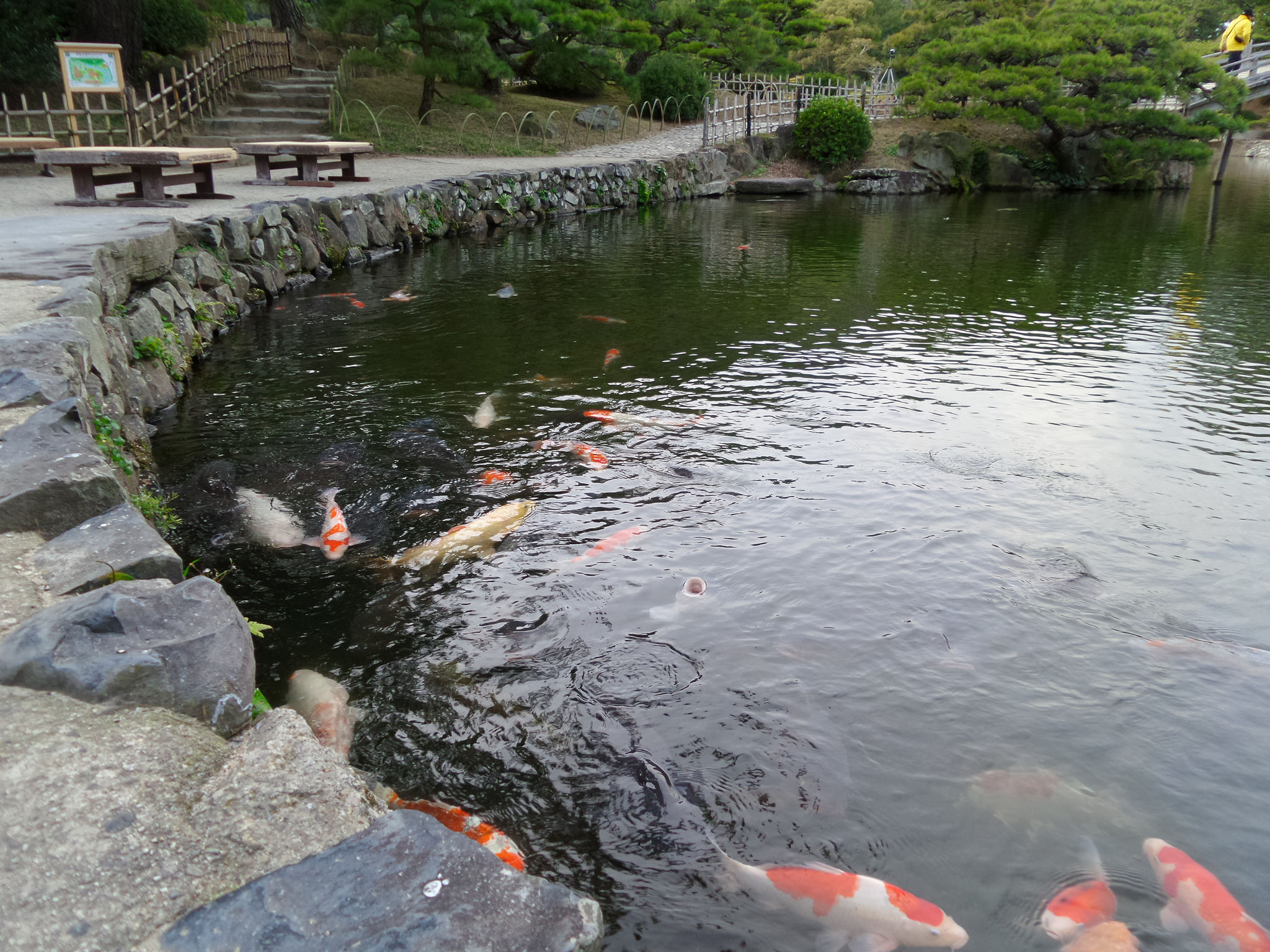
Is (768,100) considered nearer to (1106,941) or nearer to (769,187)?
(769,187)

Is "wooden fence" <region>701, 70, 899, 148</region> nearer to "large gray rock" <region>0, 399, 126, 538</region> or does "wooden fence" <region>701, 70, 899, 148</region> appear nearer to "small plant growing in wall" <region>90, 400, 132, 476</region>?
"small plant growing in wall" <region>90, 400, 132, 476</region>

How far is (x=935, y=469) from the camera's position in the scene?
5.95 m

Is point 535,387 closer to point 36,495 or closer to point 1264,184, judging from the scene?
point 36,495

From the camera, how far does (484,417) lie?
6754 millimetres

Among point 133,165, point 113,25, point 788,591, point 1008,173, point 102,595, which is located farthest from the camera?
point 1008,173

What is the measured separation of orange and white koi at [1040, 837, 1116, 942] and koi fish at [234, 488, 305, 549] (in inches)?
158

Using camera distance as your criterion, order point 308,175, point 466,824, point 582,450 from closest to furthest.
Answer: point 466,824 → point 582,450 → point 308,175

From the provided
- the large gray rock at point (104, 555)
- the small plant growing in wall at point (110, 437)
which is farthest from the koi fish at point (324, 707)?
the small plant growing in wall at point (110, 437)

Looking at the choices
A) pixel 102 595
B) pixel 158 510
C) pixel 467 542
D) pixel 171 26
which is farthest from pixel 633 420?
pixel 171 26

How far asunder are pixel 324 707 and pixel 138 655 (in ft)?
3.48

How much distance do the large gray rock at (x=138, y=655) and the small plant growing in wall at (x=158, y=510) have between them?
2.09 m

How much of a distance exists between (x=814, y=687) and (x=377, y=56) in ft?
63.7

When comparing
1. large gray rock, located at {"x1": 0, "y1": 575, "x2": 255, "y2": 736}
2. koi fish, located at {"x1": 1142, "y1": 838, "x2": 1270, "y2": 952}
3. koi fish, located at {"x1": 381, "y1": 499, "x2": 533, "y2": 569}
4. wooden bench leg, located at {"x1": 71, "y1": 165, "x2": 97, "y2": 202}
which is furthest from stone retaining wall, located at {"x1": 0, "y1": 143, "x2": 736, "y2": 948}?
wooden bench leg, located at {"x1": 71, "y1": 165, "x2": 97, "y2": 202}

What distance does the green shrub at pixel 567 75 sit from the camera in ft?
77.0
